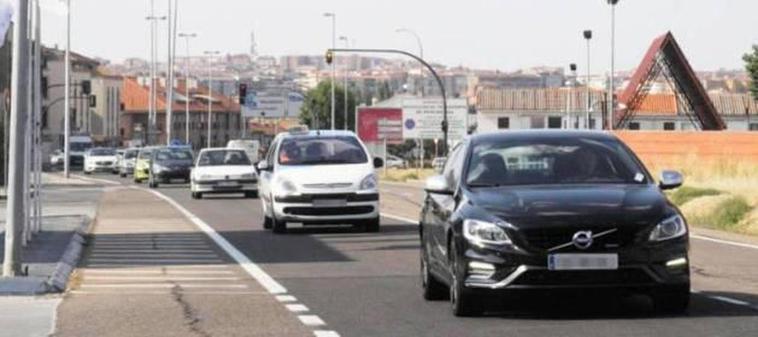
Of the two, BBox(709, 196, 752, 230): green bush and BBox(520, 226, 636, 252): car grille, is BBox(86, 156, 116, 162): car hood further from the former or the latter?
BBox(520, 226, 636, 252): car grille

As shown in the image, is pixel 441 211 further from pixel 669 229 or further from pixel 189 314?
pixel 189 314

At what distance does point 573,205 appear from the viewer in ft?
44.4

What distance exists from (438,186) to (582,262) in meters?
2.06

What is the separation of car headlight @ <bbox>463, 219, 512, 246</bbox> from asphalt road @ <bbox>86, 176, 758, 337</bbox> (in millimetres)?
670

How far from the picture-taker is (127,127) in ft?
577

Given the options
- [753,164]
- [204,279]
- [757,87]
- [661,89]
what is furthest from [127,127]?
[204,279]

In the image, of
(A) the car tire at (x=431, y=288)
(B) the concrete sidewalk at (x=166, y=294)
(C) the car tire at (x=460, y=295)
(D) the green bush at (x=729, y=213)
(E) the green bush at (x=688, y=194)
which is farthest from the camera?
(E) the green bush at (x=688, y=194)

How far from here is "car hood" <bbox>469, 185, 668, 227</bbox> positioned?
13.4m

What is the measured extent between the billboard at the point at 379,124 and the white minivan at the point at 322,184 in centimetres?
6165

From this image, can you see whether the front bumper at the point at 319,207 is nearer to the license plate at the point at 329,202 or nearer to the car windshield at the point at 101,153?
the license plate at the point at 329,202

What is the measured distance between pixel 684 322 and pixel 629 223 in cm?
90

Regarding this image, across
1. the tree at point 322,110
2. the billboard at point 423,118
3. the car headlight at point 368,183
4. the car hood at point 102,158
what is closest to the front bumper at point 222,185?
the car headlight at point 368,183

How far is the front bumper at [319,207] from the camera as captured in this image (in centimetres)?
2825

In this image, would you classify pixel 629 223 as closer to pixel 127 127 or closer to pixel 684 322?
pixel 684 322
